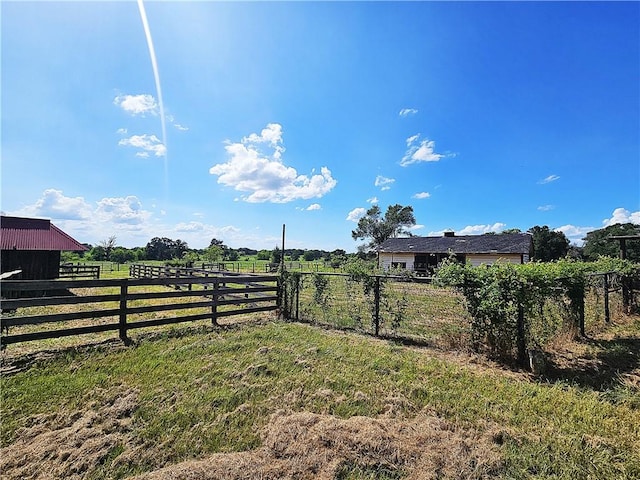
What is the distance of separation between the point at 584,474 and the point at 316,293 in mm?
6319

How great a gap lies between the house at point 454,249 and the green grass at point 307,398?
19360 mm

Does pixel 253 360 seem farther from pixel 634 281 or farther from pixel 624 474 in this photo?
pixel 634 281

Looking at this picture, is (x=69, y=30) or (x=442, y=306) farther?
(x=442, y=306)

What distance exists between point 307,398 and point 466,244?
94.4ft

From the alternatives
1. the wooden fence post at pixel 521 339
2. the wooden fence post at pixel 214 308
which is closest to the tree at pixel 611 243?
the wooden fence post at pixel 521 339

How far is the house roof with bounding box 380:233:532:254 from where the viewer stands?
25359 millimetres

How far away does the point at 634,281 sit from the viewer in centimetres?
979

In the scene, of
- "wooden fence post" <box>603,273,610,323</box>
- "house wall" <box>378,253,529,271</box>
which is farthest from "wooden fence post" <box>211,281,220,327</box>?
"house wall" <box>378,253,529,271</box>

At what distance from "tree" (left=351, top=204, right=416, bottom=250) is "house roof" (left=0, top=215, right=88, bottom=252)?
4045cm

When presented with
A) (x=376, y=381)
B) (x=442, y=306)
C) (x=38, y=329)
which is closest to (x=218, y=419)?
(x=376, y=381)

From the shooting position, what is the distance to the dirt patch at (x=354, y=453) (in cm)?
257

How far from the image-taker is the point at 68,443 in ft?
9.47

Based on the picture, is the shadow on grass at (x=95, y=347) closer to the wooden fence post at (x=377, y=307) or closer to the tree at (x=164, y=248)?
the wooden fence post at (x=377, y=307)

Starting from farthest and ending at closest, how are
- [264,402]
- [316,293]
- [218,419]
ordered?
[316,293], [264,402], [218,419]
